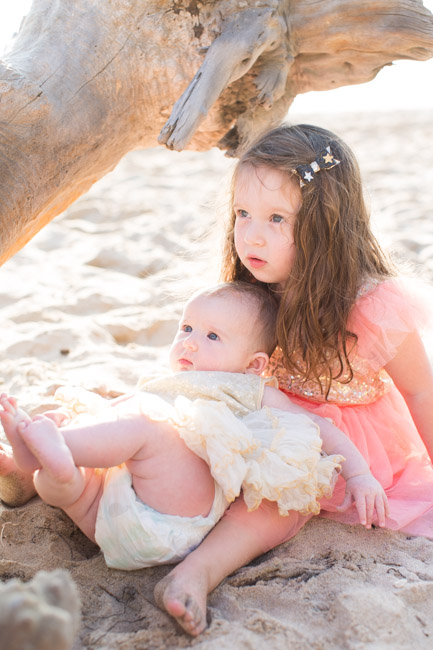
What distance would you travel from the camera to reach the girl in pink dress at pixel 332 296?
6.61 feet

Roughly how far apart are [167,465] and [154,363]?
150cm

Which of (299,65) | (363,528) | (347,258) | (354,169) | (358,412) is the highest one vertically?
(299,65)

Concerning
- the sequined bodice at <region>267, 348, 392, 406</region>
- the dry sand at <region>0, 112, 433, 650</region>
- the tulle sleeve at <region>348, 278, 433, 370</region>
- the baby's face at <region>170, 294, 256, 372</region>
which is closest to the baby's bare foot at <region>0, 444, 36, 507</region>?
the dry sand at <region>0, 112, 433, 650</region>

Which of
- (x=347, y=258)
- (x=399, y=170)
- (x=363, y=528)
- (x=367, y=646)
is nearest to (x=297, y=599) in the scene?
(x=367, y=646)

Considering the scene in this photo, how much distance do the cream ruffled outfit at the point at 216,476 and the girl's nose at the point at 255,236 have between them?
537 millimetres

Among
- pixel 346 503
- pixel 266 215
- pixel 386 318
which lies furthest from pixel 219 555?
pixel 266 215

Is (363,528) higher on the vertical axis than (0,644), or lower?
lower

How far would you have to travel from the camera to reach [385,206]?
17.9 feet

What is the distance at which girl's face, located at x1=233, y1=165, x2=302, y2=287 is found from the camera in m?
2.01

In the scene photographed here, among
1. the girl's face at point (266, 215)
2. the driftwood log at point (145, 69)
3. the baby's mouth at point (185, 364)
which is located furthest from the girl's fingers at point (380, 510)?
the driftwood log at point (145, 69)

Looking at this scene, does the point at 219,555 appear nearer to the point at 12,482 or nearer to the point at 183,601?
the point at 183,601

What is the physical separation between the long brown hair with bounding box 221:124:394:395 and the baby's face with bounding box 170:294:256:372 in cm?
13

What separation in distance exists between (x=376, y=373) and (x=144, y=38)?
1.45 meters

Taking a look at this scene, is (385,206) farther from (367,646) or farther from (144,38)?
(367,646)
